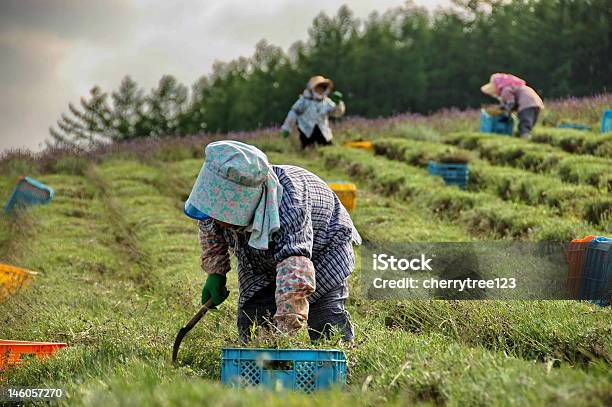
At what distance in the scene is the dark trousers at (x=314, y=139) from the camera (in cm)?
1775

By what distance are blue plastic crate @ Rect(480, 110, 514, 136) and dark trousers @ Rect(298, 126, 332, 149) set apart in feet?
9.24

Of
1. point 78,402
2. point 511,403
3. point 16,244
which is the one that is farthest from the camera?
point 16,244

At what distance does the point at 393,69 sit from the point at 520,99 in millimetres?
13368

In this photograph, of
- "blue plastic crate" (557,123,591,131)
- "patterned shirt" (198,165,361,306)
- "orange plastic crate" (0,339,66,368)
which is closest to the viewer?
"patterned shirt" (198,165,361,306)

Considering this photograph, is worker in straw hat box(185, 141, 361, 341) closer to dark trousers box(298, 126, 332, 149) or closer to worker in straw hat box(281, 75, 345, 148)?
worker in straw hat box(281, 75, 345, 148)

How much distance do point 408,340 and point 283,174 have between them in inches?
38.2

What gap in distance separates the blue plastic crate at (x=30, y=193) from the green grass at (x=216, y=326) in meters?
0.35

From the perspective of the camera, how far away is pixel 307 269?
14.3 feet

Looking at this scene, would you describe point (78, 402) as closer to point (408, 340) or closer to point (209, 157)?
point (209, 157)

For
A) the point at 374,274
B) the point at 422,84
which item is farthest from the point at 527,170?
the point at 422,84

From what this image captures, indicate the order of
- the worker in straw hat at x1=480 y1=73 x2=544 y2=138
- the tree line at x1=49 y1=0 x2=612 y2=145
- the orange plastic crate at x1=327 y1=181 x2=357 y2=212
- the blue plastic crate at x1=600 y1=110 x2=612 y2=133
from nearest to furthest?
the orange plastic crate at x1=327 y1=181 x2=357 y2=212
the blue plastic crate at x1=600 y1=110 x2=612 y2=133
the worker in straw hat at x1=480 y1=73 x2=544 y2=138
the tree line at x1=49 y1=0 x2=612 y2=145

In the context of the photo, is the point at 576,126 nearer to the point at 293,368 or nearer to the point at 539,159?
the point at 539,159

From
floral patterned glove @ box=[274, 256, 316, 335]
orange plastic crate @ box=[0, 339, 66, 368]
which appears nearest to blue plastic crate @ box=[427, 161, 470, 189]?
orange plastic crate @ box=[0, 339, 66, 368]

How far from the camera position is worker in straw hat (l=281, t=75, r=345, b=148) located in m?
17.4
